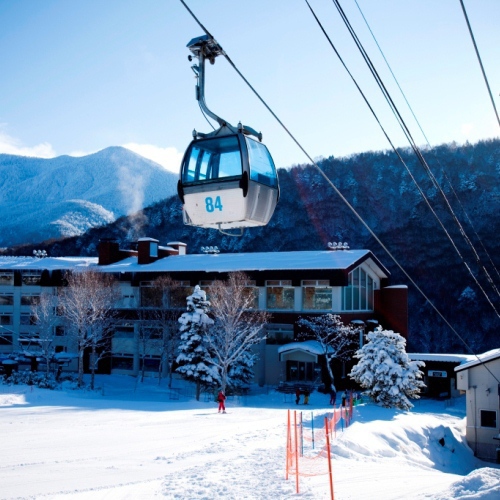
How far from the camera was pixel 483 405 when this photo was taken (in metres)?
27.3

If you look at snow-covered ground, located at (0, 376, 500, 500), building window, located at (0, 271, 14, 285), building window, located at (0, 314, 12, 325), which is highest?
building window, located at (0, 271, 14, 285)

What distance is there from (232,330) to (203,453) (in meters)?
15.1

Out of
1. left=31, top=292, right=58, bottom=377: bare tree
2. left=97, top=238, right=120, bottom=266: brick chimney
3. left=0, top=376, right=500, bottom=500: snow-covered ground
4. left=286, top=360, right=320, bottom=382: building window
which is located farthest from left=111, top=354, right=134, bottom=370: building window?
left=0, top=376, right=500, bottom=500: snow-covered ground

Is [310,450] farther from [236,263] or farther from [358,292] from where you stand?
[236,263]

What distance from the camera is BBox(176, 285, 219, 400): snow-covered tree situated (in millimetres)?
31531

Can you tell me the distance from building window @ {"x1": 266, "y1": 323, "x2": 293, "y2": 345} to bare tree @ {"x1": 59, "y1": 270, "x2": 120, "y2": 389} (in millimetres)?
10865

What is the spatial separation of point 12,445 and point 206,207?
1156 centimetres

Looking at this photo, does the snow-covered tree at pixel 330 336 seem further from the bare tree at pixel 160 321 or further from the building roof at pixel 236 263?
the bare tree at pixel 160 321

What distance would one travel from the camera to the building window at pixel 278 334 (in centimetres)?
3862

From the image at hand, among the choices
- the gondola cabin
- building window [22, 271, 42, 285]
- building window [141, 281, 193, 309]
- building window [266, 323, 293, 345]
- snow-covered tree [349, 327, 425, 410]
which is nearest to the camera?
the gondola cabin

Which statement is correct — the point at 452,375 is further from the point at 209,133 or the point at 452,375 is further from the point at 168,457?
the point at 209,133

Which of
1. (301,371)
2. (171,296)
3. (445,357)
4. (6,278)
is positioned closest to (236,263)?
(171,296)

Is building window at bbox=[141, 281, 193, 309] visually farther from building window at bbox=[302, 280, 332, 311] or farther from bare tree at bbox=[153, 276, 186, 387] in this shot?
building window at bbox=[302, 280, 332, 311]

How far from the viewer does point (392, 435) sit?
2152 cm
